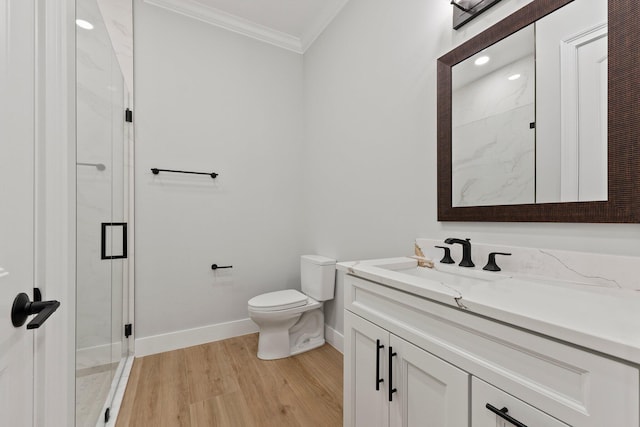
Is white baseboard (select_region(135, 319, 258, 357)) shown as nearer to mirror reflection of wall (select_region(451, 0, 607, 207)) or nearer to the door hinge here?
the door hinge

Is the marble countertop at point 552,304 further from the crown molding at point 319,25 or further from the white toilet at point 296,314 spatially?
the crown molding at point 319,25

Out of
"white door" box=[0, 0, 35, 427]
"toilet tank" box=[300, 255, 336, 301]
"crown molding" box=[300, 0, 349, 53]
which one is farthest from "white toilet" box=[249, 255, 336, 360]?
"crown molding" box=[300, 0, 349, 53]

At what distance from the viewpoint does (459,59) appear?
132cm

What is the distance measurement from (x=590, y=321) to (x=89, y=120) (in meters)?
1.66

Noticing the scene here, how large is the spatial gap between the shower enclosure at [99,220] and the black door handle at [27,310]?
0.34 metres

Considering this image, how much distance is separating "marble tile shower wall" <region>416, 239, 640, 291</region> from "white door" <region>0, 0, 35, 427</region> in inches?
58.5

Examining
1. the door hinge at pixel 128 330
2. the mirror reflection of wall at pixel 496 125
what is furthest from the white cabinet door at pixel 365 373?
the door hinge at pixel 128 330

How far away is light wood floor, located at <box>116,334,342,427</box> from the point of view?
4.84 ft

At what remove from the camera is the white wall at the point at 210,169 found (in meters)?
2.16

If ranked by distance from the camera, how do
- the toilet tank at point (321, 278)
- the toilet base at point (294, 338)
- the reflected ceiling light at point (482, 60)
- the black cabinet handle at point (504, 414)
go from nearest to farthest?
the black cabinet handle at point (504, 414), the reflected ceiling light at point (482, 60), the toilet base at point (294, 338), the toilet tank at point (321, 278)

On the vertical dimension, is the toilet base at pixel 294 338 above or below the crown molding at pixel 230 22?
below

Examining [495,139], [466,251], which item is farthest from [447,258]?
[495,139]

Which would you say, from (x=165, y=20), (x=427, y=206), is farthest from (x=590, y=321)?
(x=165, y=20)

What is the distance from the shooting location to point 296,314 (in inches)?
81.4
